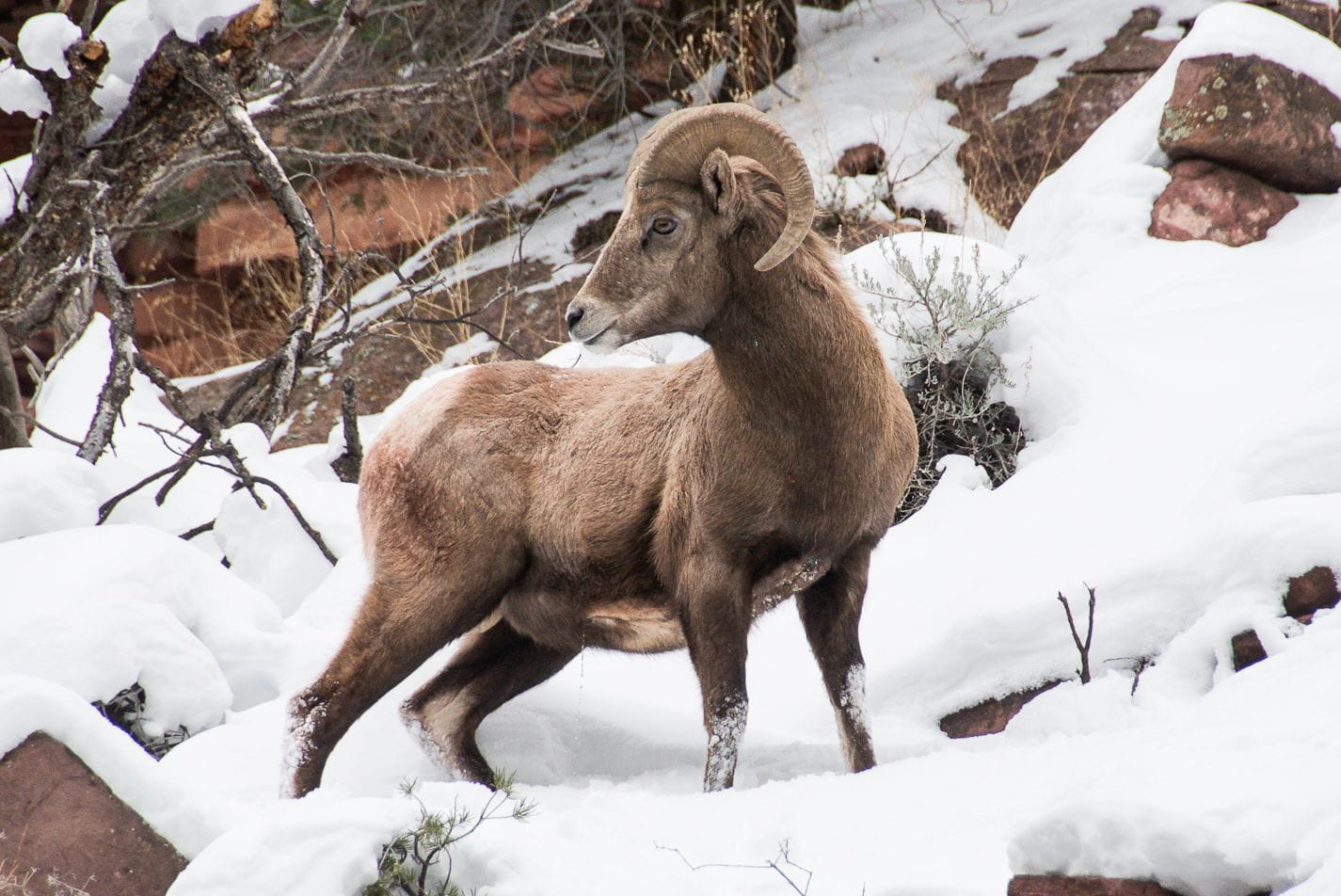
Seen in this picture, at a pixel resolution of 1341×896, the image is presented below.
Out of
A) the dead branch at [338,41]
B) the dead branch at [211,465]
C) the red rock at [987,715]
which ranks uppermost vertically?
the dead branch at [338,41]

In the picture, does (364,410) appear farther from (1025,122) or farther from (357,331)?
(1025,122)

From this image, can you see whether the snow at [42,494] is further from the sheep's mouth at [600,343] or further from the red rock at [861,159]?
the red rock at [861,159]

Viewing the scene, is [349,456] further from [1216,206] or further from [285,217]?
[1216,206]

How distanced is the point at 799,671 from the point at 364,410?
5866 millimetres

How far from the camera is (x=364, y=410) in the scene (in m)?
10.2

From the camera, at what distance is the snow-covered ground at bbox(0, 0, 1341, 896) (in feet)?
7.37

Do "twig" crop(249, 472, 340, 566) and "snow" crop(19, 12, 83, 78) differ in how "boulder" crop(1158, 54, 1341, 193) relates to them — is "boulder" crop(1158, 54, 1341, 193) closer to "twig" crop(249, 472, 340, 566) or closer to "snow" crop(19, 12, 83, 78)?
"twig" crop(249, 472, 340, 566)

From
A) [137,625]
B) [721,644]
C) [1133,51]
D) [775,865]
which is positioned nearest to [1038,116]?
[1133,51]

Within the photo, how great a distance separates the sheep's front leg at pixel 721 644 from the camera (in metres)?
3.94

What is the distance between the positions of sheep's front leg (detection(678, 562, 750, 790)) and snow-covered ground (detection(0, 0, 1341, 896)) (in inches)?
11.2

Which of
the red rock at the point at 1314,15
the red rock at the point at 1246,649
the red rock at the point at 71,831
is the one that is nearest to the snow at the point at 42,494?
the red rock at the point at 71,831

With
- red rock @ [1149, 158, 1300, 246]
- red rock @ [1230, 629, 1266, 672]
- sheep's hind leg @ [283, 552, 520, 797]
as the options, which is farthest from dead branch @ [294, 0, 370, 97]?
red rock @ [1230, 629, 1266, 672]

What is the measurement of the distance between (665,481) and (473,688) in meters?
1.11

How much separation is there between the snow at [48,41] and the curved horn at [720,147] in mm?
2583
